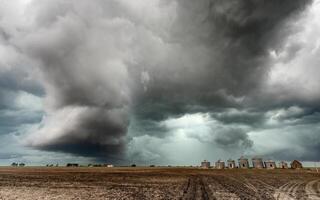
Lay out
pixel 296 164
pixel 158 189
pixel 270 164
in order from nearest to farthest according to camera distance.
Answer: pixel 158 189 → pixel 296 164 → pixel 270 164

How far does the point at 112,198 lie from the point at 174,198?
228 inches

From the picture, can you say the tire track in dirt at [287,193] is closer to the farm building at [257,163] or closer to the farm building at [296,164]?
the farm building at [296,164]

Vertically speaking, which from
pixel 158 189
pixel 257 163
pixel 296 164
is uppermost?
pixel 257 163

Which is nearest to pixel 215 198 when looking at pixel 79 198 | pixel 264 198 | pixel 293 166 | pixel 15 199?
pixel 264 198

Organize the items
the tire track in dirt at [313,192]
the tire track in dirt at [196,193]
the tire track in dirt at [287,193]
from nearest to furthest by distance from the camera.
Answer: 1. the tire track in dirt at [196,193]
2. the tire track in dirt at [287,193]
3. the tire track in dirt at [313,192]

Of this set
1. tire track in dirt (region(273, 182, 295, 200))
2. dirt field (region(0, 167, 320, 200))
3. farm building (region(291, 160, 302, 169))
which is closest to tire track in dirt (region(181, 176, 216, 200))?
dirt field (region(0, 167, 320, 200))

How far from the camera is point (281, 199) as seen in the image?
22.5 m

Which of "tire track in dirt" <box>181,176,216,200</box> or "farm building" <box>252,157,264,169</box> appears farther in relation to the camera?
"farm building" <box>252,157,264,169</box>

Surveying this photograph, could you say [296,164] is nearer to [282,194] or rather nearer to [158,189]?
[282,194]

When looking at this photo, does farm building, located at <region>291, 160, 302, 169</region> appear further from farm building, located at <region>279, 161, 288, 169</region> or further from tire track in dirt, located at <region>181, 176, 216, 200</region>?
tire track in dirt, located at <region>181, 176, 216, 200</region>

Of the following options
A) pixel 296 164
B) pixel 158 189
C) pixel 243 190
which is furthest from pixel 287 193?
pixel 296 164

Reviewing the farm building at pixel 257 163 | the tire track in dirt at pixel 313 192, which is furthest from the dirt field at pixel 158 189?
the farm building at pixel 257 163

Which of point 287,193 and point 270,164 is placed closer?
point 287,193

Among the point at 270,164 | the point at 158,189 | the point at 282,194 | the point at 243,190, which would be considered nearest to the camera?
the point at 282,194
